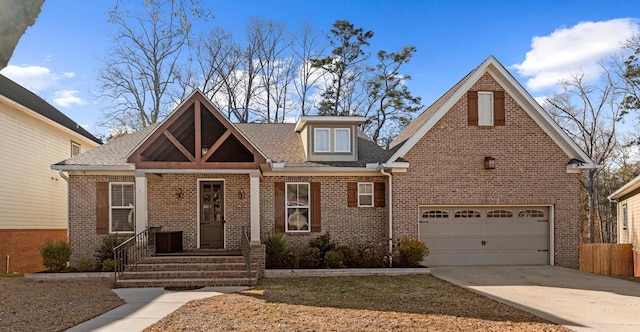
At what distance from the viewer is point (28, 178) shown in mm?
19047

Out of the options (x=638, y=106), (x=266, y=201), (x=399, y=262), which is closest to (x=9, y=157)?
(x=266, y=201)

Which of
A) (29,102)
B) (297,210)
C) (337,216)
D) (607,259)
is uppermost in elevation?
(29,102)

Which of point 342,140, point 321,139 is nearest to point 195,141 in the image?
point 321,139

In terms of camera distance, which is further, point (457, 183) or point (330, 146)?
point (330, 146)

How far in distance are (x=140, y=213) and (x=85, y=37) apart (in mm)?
5152

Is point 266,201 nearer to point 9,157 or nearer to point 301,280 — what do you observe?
point 301,280

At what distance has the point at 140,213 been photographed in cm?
1388

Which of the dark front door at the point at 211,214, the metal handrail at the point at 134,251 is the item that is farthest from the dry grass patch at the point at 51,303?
the dark front door at the point at 211,214

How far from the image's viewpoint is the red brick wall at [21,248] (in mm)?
17094

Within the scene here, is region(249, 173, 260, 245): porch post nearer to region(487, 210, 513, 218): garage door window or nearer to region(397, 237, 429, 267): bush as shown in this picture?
region(397, 237, 429, 267): bush

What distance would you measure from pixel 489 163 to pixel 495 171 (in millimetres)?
473

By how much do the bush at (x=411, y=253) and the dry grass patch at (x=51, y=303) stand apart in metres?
7.93

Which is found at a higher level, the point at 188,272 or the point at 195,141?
the point at 195,141

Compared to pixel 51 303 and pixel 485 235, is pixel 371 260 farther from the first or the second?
pixel 51 303
